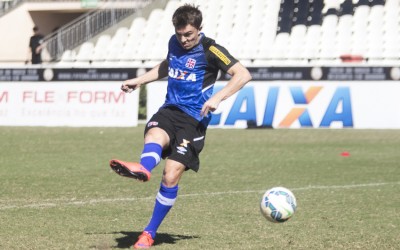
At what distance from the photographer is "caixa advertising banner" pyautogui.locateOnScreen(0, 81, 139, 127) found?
81.8ft

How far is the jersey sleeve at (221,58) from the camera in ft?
24.7

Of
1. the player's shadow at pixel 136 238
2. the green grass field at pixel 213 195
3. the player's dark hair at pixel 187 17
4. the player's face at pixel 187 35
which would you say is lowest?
the green grass field at pixel 213 195

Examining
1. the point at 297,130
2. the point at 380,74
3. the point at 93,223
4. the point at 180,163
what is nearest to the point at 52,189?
the point at 93,223

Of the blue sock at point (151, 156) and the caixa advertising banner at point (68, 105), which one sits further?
the caixa advertising banner at point (68, 105)

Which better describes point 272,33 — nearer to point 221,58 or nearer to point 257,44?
point 257,44

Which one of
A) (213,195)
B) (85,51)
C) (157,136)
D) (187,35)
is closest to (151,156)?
(157,136)

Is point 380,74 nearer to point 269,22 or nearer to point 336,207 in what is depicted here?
point 269,22

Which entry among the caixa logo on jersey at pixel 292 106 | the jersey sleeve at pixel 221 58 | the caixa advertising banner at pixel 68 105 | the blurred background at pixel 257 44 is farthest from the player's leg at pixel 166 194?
the caixa advertising banner at pixel 68 105

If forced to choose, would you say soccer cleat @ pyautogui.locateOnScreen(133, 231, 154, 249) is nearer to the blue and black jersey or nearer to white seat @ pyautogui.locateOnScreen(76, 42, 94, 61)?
the blue and black jersey

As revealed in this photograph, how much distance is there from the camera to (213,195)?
36.7ft

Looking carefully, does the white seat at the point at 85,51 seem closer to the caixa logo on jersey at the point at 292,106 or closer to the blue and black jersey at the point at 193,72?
the caixa logo on jersey at the point at 292,106

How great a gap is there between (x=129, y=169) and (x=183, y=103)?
110 cm

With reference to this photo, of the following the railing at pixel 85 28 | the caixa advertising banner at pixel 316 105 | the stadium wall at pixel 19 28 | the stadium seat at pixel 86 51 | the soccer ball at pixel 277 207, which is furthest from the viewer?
the stadium wall at pixel 19 28

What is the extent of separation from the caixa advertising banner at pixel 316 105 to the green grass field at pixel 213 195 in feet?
9.97
